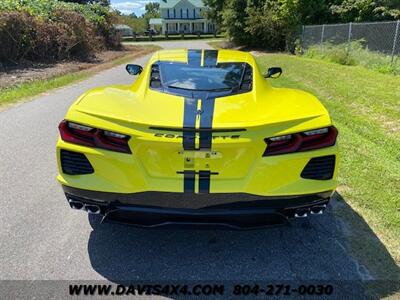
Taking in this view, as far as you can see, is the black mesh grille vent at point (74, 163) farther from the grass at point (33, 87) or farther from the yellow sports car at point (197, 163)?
the grass at point (33, 87)

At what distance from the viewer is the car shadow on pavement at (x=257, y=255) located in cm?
277

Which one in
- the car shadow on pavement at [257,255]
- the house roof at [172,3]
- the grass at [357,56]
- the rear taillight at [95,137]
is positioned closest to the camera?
the rear taillight at [95,137]

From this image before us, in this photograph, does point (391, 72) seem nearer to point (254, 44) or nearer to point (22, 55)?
point (22, 55)

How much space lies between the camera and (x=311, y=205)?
278 centimetres

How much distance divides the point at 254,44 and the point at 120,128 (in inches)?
1211

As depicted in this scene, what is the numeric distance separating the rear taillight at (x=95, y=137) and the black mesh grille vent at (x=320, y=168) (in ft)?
4.15

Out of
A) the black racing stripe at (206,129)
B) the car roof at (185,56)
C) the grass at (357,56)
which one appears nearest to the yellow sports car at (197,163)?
the black racing stripe at (206,129)

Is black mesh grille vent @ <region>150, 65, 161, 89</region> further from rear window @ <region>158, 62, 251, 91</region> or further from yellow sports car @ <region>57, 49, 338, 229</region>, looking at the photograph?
yellow sports car @ <region>57, 49, 338, 229</region>

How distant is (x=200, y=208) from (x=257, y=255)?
0.78 m

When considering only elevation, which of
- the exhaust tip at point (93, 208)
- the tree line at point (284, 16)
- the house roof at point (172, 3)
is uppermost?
the house roof at point (172, 3)

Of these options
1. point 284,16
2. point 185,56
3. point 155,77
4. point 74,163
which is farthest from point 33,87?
point 284,16

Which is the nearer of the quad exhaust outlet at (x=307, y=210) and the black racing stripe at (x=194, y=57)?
the quad exhaust outlet at (x=307, y=210)

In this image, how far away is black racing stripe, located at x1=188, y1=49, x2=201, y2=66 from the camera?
12.9 feet

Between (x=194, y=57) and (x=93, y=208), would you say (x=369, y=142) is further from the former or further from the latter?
(x=93, y=208)
